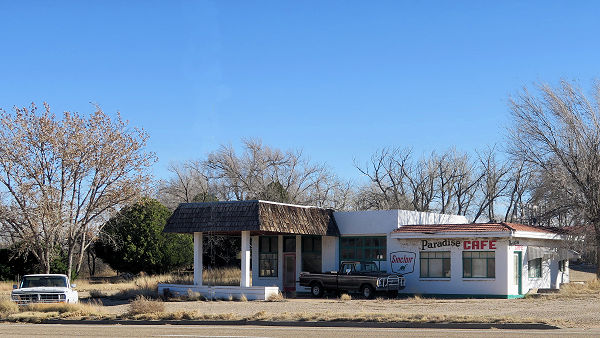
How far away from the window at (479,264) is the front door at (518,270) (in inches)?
45.6

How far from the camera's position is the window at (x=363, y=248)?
128ft

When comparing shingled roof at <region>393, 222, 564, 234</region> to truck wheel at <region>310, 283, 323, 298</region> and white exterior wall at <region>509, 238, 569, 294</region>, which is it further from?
truck wheel at <region>310, 283, 323, 298</region>

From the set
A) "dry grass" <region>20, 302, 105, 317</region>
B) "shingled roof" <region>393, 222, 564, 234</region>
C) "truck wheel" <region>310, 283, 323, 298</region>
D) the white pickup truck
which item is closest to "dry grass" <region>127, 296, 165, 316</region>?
"dry grass" <region>20, 302, 105, 317</region>

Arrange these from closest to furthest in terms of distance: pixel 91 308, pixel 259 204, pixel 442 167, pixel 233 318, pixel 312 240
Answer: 1. pixel 233 318
2. pixel 91 308
3. pixel 259 204
4. pixel 312 240
5. pixel 442 167

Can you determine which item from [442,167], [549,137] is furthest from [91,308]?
[442,167]

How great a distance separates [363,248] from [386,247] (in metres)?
1.41

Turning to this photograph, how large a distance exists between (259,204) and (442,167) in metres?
31.3

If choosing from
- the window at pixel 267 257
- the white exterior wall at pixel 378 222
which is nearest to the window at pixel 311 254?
the white exterior wall at pixel 378 222

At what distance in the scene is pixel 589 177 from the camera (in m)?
38.1

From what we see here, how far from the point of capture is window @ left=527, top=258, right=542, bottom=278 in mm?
37500

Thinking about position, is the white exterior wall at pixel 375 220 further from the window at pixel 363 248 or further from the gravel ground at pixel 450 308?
the gravel ground at pixel 450 308

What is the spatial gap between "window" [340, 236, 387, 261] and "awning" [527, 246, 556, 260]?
7.03 metres

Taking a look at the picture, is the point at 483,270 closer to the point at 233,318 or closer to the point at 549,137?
the point at 549,137

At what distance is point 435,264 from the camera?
3731 cm
